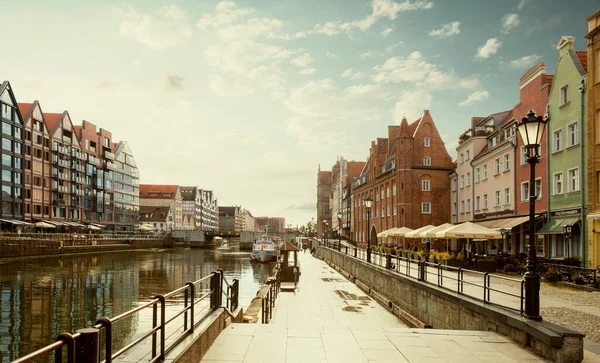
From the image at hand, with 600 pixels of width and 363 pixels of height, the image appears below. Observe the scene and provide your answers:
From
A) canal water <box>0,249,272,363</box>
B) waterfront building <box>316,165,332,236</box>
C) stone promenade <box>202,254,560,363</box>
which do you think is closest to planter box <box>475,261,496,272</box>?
canal water <box>0,249,272,363</box>

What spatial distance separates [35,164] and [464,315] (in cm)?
7771

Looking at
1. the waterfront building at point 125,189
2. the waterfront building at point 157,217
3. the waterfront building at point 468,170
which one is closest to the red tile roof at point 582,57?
the waterfront building at point 468,170

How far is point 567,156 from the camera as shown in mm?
27656

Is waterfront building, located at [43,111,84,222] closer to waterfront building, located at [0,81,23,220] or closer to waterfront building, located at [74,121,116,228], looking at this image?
waterfront building, located at [74,121,116,228]

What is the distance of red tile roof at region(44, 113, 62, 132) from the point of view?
273 ft

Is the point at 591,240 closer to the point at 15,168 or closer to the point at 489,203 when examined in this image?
the point at 489,203

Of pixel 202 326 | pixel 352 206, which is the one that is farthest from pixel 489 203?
pixel 352 206

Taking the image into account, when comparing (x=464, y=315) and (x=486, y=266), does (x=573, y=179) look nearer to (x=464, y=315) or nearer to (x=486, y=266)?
(x=486, y=266)

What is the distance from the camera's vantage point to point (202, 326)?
8.93m

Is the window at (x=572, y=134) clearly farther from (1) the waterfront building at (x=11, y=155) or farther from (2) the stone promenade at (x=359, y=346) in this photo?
(1) the waterfront building at (x=11, y=155)

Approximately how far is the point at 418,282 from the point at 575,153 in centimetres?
1452

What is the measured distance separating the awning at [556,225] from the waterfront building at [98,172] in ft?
273

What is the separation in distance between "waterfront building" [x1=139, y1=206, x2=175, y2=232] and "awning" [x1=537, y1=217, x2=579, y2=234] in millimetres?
128317

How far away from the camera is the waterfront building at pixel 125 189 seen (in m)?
111
